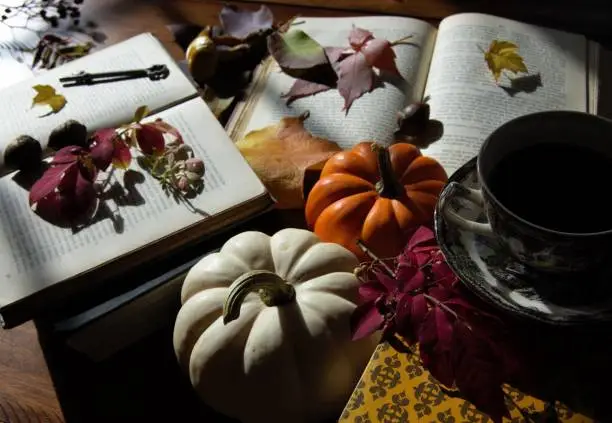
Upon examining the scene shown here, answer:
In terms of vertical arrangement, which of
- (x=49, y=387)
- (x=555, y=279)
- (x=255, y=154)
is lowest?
(x=49, y=387)

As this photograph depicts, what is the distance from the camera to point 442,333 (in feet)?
1.88

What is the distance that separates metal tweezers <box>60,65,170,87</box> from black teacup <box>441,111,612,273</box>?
52 centimetres

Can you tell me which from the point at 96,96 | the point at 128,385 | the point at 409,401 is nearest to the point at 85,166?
the point at 96,96

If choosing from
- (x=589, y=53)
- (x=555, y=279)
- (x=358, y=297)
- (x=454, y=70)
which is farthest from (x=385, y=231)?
(x=589, y=53)

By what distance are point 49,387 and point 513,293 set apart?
0.49 meters

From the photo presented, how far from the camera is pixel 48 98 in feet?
3.01

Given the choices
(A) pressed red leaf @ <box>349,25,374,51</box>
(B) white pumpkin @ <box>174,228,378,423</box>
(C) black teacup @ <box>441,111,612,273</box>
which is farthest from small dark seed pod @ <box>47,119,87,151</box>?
(C) black teacup @ <box>441,111,612,273</box>

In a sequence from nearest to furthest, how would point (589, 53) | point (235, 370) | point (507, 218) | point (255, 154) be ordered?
point (507, 218) < point (235, 370) < point (255, 154) < point (589, 53)

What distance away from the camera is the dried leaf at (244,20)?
106cm

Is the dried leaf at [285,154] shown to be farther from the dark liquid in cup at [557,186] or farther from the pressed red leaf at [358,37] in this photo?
the dark liquid in cup at [557,186]

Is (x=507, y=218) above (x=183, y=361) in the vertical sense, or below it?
above

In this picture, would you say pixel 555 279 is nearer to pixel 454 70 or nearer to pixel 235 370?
pixel 235 370

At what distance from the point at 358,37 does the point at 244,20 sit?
0.19 metres

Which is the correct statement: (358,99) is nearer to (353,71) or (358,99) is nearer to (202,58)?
(353,71)
